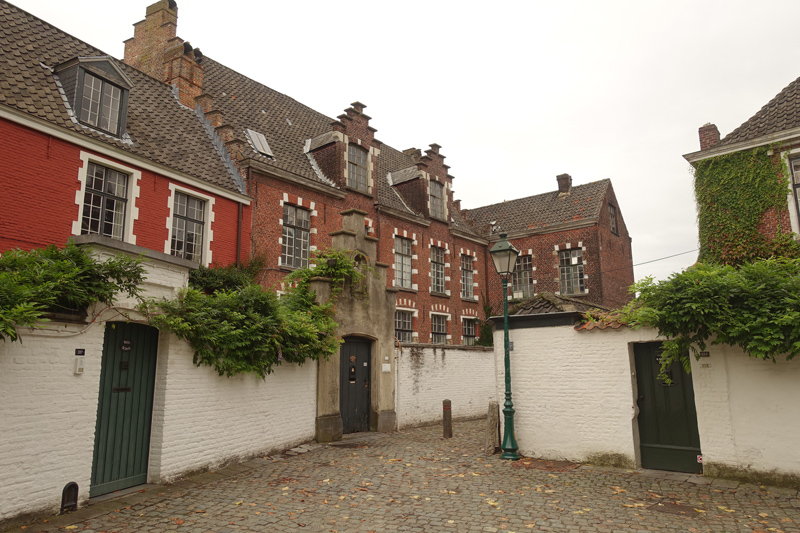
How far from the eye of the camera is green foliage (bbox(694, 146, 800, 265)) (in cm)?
1256

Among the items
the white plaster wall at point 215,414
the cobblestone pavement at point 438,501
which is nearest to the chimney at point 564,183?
the white plaster wall at point 215,414

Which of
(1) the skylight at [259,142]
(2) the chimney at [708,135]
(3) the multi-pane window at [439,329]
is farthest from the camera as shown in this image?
(3) the multi-pane window at [439,329]

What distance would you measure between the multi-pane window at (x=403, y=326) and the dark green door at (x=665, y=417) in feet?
42.3

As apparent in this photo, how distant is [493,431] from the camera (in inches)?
412

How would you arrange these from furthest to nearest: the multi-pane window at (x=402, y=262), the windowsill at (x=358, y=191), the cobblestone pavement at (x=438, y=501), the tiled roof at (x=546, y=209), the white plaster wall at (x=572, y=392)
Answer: the tiled roof at (x=546, y=209) < the multi-pane window at (x=402, y=262) < the windowsill at (x=358, y=191) < the white plaster wall at (x=572, y=392) < the cobblestone pavement at (x=438, y=501)

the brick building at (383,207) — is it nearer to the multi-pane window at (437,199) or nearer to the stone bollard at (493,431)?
the multi-pane window at (437,199)

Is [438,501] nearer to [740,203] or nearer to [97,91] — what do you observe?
[740,203]

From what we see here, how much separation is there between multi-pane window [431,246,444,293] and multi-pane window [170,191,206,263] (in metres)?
11.6

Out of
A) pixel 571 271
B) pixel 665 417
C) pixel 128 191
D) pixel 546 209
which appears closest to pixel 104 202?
pixel 128 191

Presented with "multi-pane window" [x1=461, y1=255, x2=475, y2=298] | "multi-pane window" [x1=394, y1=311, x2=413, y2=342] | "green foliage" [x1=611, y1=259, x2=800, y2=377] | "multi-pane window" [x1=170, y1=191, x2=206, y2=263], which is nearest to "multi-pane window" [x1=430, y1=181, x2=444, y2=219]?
"multi-pane window" [x1=461, y1=255, x2=475, y2=298]

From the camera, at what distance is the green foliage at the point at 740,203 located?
1256 centimetres

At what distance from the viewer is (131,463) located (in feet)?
24.8

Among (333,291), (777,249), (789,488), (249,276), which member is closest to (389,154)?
(249,276)

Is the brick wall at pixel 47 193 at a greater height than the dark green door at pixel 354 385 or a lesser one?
greater
